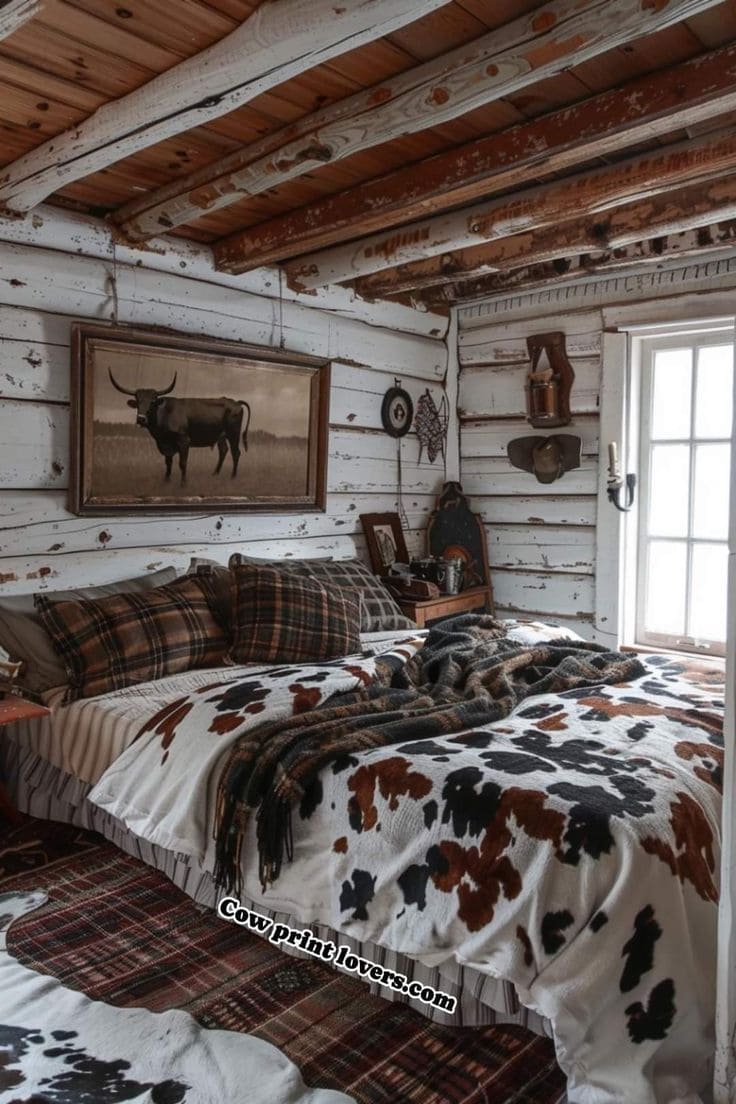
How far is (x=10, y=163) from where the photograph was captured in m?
2.71

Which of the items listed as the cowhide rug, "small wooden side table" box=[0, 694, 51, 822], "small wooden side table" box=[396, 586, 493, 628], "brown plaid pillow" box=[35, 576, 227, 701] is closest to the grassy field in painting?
"brown plaid pillow" box=[35, 576, 227, 701]

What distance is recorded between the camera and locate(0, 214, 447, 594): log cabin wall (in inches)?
120

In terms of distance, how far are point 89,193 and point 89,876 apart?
238 cm

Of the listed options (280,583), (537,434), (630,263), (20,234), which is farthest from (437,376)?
(20,234)

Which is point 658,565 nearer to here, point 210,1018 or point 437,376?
point 437,376

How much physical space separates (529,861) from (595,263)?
2965mm

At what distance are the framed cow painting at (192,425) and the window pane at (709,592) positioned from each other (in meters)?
1.86

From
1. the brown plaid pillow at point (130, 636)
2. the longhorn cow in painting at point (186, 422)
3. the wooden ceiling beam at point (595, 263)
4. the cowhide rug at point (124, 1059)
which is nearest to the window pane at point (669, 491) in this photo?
the wooden ceiling beam at point (595, 263)

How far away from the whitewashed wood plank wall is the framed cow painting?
1.09 meters

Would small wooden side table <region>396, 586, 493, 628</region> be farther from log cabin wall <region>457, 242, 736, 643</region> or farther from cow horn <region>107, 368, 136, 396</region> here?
cow horn <region>107, 368, 136, 396</region>

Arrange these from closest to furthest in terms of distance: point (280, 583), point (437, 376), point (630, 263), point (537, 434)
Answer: point (280, 583) → point (630, 263) → point (537, 434) → point (437, 376)

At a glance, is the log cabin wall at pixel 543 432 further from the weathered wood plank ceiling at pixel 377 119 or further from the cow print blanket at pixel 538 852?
the cow print blanket at pixel 538 852

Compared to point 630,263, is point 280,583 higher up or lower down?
lower down

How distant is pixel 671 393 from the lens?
13.3 ft
